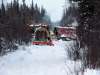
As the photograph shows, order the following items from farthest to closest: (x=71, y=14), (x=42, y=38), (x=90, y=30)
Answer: (x=71, y=14) → (x=42, y=38) → (x=90, y=30)

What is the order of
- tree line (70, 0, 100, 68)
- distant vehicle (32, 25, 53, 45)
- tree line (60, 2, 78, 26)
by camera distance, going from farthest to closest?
distant vehicle (32, 25, 53, 45) < tree line (60, 2, 78, 26) < tree line (70, 0, 100, 68)

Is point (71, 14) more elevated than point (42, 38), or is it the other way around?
point (71, 14)

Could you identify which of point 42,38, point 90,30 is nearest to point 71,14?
point 42,38

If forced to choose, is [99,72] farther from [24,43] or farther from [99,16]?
[24,43]

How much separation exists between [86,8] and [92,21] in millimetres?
1751

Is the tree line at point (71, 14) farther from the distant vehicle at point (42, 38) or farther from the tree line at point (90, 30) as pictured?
the distant vehicle at point (42, 38)

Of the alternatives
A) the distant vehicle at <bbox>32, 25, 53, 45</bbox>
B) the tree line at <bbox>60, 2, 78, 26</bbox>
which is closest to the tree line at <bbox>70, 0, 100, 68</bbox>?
the tree line at <bbox>60, 2, 78, 26</bbox>

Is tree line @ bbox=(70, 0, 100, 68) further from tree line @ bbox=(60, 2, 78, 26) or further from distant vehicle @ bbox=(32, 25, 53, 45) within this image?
distant vehicle @ bbox=(32, 25, 53, 45)

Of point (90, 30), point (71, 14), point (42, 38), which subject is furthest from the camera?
point (71, 14)

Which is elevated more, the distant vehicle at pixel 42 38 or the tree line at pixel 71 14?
the tree line at pixel 71 14

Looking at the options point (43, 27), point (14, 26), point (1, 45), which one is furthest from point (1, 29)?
point (43, 27)

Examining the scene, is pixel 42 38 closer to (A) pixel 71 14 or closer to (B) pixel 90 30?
(A) pixel 71 14

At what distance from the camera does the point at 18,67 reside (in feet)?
56.5

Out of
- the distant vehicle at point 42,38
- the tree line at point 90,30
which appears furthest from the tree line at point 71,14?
the distant vehicle at point 42,38
